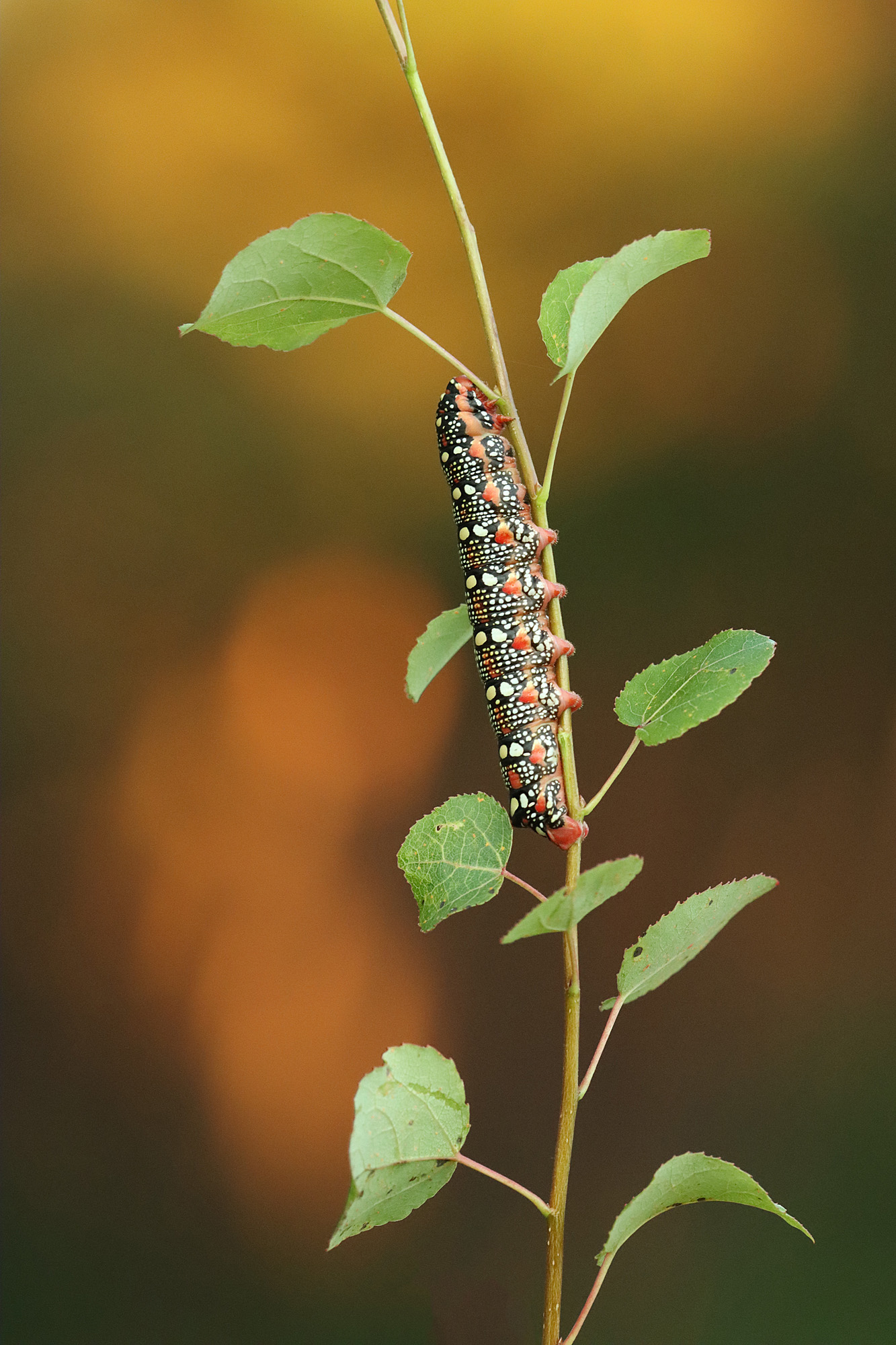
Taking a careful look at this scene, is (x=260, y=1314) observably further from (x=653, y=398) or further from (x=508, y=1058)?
(x=653, y=398)

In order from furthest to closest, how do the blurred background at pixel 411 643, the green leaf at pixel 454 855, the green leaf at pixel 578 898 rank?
the blurred background at pixel 411 643 → the green leaf at pixel 454 855 → the green leaf at pixel 578 898

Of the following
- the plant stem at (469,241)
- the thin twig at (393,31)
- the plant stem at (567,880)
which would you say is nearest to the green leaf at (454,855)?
Answer: the plant stem at (567,880)

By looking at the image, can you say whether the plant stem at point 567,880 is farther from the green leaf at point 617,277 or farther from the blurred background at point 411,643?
the blurred background at point 411,643

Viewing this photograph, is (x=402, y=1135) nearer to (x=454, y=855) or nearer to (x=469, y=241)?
(x=454, y=855)

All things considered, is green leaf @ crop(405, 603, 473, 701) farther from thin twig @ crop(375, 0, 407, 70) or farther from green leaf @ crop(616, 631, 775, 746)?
thin twig @ crop(375, 0, 407, 70)

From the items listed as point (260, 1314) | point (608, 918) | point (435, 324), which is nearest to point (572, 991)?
point (608, 918)

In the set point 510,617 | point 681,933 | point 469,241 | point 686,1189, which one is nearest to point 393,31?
point 469,241
